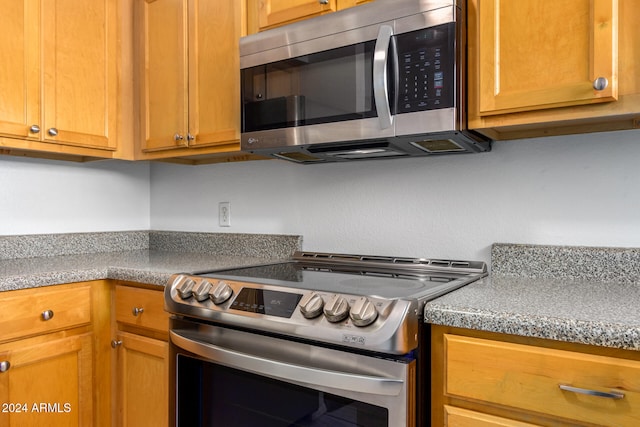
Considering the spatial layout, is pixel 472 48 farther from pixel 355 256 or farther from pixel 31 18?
pixel 31 18

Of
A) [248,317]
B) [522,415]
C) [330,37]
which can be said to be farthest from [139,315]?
[522,415]

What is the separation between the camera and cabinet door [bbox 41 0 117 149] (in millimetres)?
1769

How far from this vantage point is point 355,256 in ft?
5.60

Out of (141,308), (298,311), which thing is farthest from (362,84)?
(141,308)

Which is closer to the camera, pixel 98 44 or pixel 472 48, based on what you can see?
pixel 472 48

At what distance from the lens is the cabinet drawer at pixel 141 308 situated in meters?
1.53

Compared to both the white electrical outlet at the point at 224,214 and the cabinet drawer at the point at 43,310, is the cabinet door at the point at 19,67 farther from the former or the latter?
the white electrical outlet at the point at 224,214

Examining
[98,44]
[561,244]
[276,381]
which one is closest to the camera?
[276,381]

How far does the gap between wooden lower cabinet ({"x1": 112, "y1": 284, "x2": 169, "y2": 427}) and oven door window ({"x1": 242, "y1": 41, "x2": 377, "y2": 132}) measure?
712 mm

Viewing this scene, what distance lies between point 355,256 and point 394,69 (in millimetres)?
721

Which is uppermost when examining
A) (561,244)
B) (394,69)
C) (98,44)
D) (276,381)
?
(98,44)

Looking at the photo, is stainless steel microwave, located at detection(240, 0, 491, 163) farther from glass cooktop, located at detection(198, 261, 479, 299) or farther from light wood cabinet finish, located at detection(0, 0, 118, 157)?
light wood cabinet finish, located at detection(0, 0, 118, 157)

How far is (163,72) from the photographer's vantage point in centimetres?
192

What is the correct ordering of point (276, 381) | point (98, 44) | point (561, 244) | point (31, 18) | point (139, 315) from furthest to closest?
point (98, 44) < point (31, 18) < point (139, 315) < point (561, 244) < point (276, 381)
